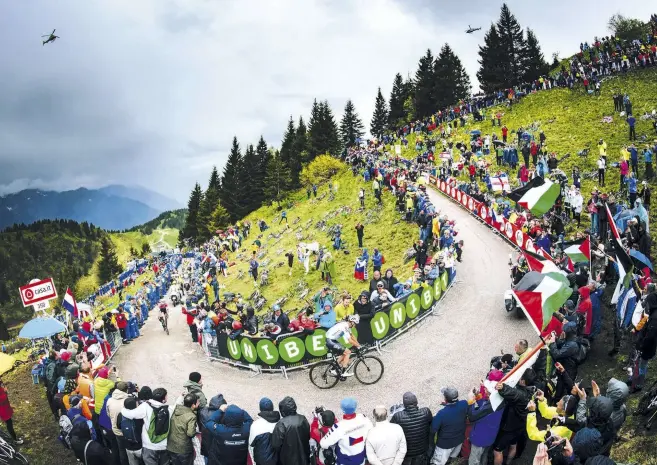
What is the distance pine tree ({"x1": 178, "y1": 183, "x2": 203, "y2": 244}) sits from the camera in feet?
296

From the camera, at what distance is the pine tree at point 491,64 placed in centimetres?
7312

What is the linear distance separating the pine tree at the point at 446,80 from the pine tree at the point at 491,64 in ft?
13.4

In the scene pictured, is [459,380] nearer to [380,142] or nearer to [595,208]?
[595,208]

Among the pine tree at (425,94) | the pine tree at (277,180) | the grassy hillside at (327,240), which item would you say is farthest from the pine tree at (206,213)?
the pine tree at (425,94)

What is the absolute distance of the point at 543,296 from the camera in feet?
32.7

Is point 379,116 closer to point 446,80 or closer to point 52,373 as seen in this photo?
point 446,80

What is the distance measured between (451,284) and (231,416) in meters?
14.8

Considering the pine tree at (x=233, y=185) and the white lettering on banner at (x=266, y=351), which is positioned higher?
the pine tree at (x=233, y=185)

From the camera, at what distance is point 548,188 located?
16203 mm

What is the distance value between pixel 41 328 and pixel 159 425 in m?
10.9

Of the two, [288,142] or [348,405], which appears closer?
[348,405]

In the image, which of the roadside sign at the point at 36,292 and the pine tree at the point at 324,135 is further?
the pine tree at the point at 324,135

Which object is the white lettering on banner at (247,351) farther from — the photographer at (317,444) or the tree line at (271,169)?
the tree line at (271,169)

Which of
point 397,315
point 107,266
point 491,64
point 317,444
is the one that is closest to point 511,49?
point 491,64
